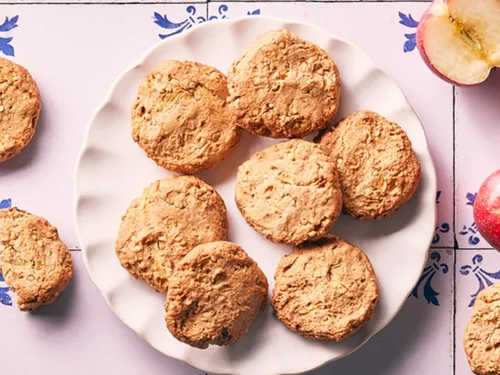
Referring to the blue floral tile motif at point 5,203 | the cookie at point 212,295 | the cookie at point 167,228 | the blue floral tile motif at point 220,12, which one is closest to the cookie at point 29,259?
the blue floral tile motif at point 5,203

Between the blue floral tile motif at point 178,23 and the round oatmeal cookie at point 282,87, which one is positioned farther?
the blue floral tile motif at point 178,23

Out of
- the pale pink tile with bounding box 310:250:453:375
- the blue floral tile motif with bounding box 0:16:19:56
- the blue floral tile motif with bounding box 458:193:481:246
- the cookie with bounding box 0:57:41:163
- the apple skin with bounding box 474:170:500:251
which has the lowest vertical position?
the pale pink tile with bounding box 310:250:453:375

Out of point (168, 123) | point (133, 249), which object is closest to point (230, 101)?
point (168, 123)

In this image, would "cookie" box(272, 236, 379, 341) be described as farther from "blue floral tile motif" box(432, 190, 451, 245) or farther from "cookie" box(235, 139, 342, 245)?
"blue floral tile motif" box(432, 190, 451, 245)

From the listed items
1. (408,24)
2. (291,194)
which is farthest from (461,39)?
(291,194)

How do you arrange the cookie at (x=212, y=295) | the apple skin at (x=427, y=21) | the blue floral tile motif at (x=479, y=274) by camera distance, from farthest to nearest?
the blue floral tile motif at (x=479, y=274) < the apple skin at (x=427, y=21) < the cookie at (x=212, y=295)

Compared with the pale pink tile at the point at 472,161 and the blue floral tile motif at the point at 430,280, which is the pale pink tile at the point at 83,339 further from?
the pale pink tile at the point at 472,161

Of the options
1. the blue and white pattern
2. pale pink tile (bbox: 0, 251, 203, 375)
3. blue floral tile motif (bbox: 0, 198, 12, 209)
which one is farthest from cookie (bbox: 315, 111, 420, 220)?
blue floral tile motif (bbox: 0, 198, 12, 209)
